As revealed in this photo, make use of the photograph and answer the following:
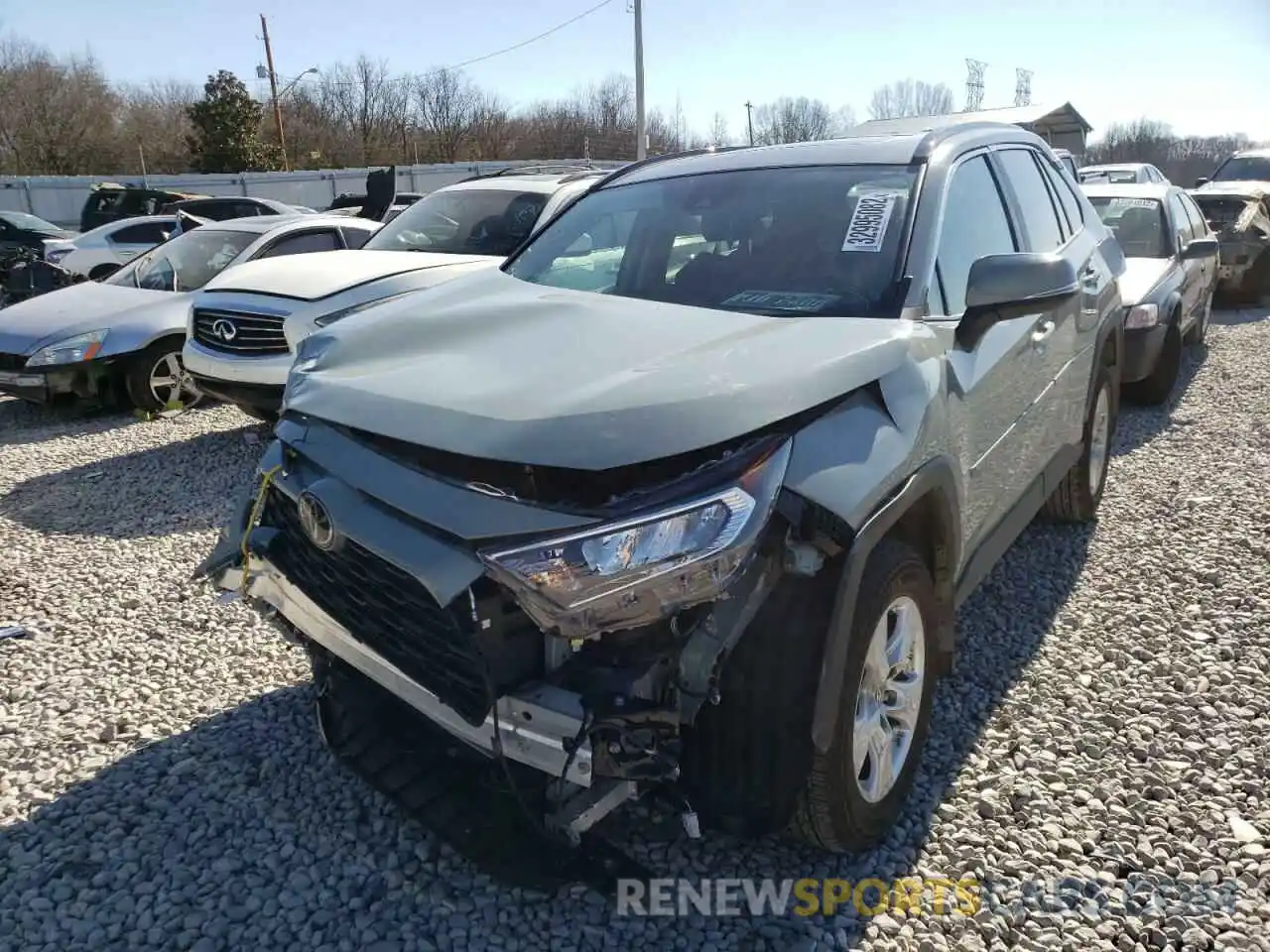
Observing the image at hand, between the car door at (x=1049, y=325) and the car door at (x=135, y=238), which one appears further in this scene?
the car door at (x=135, y=238)

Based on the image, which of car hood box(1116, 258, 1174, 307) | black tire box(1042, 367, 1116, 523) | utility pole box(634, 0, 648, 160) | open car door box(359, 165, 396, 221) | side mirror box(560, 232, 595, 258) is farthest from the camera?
utility pole box(634, 0, 648, 160)

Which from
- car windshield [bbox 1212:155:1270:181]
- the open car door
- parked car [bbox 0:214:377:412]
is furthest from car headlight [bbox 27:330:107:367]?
car windshield [bbox 1212:155:1270:181]

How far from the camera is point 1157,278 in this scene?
7066 mm

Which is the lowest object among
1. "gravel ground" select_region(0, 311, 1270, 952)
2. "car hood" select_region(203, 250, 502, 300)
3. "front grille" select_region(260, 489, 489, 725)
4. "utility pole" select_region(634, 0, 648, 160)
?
"gravel ground" select_region(0, 311, 1270, 952)

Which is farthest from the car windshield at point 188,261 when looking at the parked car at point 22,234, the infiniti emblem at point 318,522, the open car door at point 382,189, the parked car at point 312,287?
the parked car at point 22,234

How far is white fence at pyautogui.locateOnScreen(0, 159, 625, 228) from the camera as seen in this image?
2809 centimetres

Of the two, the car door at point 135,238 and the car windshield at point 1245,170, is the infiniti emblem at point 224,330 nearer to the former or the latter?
the car door at point 135,238

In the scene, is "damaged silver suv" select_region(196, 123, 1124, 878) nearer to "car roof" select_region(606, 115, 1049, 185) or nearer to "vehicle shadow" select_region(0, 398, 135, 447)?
"car roof" select_region(606, 115, 1049, 185)

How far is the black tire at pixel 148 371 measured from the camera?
25.2ft

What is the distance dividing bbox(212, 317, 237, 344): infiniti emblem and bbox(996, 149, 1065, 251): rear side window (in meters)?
4.97

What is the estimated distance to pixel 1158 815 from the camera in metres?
2.70

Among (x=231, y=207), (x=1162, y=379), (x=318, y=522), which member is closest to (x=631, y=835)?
(x=318, y=522)

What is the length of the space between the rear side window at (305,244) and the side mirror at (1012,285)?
7030 mm

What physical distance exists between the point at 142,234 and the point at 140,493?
35.6 ft
